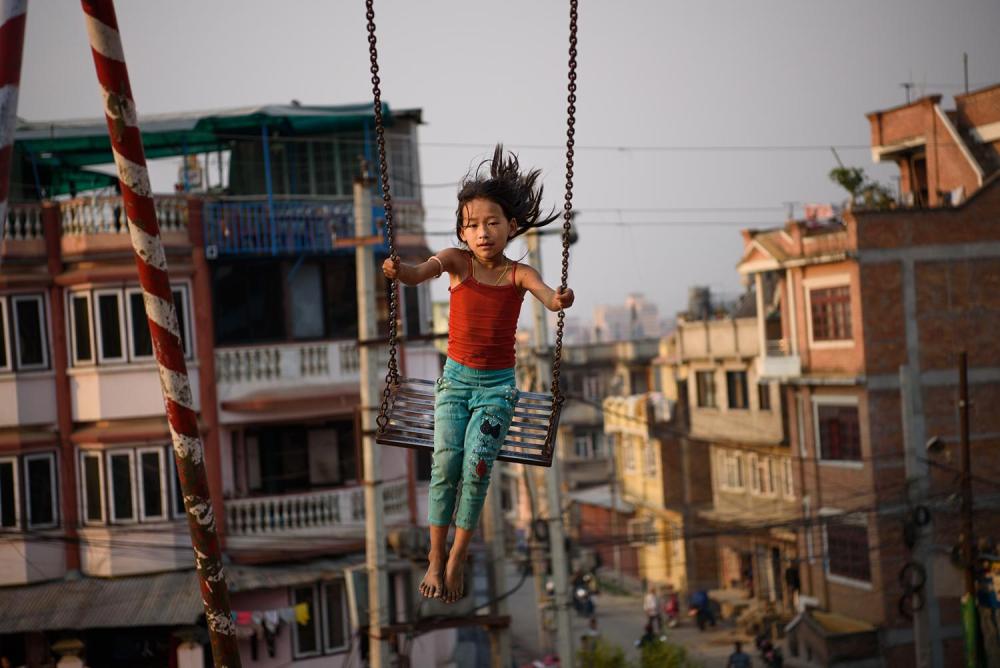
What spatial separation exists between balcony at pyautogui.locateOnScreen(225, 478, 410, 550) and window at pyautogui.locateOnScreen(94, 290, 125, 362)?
11.8 feet

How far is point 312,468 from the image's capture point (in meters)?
27.5

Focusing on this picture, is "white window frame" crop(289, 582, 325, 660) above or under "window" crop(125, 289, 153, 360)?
under

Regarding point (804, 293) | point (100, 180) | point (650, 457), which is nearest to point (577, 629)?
point (650, 457)

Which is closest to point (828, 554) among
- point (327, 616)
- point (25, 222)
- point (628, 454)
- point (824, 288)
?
point (824, 288)

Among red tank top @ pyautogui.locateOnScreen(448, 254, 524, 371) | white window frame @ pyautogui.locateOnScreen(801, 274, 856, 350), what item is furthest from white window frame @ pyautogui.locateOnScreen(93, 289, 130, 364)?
white window frame @ pyautogui.locateOnScreen(801, 274, 856, 350)

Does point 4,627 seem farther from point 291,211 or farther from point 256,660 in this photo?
point 291,211

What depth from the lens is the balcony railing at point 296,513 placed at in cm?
2564

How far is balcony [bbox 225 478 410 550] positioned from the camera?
25.6m

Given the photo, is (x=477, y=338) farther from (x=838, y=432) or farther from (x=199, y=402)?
(x=838, y=432)

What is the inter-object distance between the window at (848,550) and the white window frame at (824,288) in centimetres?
496

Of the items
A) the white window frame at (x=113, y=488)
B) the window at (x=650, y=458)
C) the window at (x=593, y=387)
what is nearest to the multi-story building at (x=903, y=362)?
the window at (x=650, y=458)

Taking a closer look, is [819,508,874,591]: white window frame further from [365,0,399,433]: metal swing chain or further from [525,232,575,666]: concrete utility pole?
[365,0,399,433]: metal swing chain

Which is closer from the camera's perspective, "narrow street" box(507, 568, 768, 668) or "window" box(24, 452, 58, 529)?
"window" box(24, 452, 58, 529)

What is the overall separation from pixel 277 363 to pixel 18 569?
6198 mm
